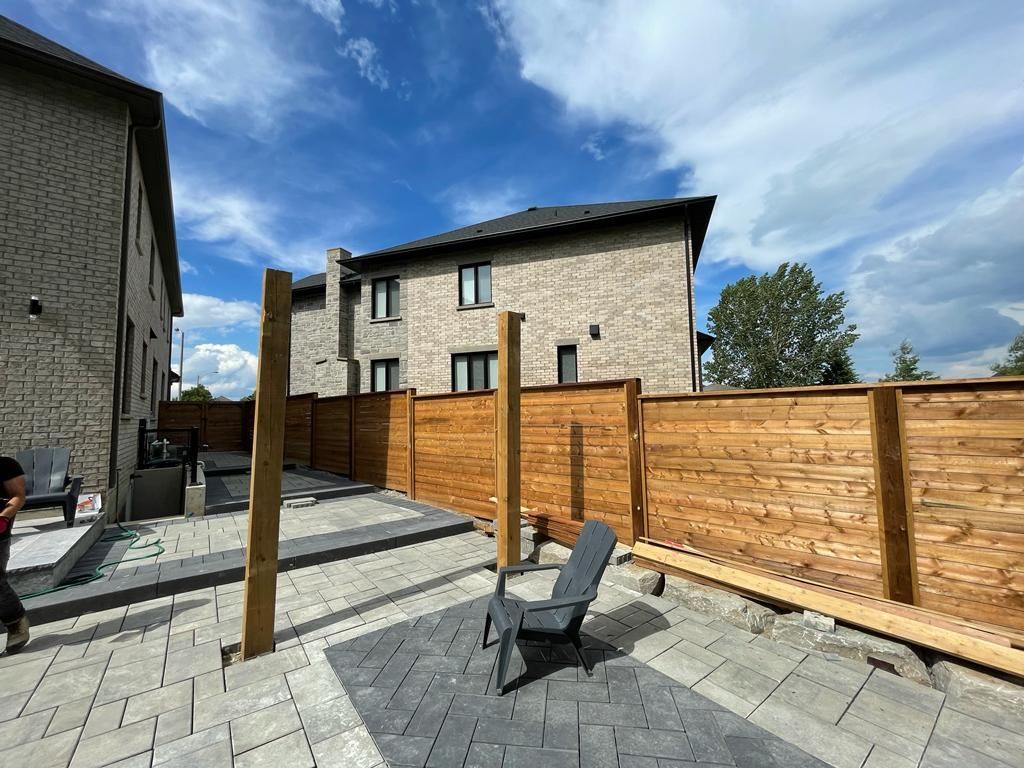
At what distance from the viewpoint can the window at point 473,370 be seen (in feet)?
44.6

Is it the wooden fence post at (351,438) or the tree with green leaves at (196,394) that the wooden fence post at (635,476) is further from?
the tree with green leaves at (196,394)

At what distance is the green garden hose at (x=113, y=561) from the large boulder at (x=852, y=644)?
6.37m

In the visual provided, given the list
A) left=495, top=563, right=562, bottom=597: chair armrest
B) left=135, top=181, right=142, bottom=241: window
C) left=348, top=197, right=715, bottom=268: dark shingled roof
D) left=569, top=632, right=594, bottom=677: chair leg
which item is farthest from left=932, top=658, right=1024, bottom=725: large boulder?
left=135, top=181, right=142, bottom=241: window

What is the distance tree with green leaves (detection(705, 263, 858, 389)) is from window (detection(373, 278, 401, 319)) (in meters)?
24.3

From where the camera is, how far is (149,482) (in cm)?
858

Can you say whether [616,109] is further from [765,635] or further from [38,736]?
[38,736]

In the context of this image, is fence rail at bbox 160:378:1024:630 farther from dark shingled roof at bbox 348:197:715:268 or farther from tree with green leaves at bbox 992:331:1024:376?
tree with green leaves at bbox 992:331:1024:376

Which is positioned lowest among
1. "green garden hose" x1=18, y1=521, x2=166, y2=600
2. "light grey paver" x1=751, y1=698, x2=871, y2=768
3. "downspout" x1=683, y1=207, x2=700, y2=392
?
"light grey paver" x1=751, y1=698, x2=871, y2=768

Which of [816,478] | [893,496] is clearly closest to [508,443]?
[816,478]

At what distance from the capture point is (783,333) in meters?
30.7

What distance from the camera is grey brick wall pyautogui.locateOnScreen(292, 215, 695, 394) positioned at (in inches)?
452

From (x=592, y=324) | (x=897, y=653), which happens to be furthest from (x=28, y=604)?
(x=592, y=324)

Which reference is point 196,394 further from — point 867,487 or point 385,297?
point 867,487

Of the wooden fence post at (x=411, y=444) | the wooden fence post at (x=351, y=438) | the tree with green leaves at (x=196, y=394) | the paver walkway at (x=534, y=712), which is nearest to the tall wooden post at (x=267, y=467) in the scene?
the paver walkway at (x=534, y=712)
